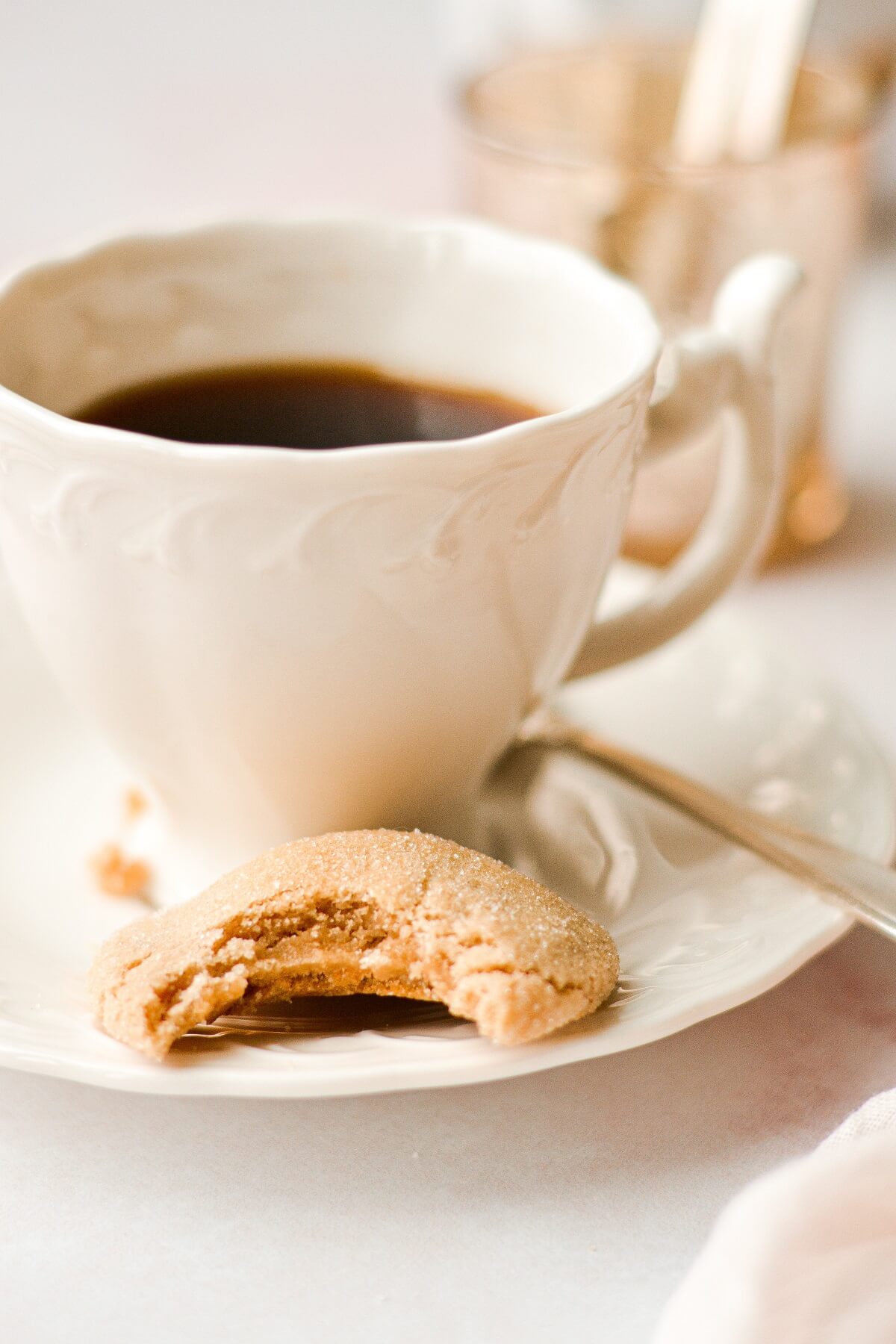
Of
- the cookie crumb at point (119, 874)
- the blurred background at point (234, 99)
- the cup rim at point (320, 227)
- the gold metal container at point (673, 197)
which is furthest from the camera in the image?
the blurred background at point (234, 99)

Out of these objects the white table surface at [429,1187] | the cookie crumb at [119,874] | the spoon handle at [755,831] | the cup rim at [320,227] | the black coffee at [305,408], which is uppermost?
the cup rim at [320,227]

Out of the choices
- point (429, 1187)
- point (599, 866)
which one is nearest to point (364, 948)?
point (429, 1187)

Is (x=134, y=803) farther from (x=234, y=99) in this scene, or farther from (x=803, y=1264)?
(x=234, y=99)

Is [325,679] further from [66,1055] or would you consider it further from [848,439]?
[848,439]

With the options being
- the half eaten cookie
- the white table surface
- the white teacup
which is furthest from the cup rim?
the white table surface

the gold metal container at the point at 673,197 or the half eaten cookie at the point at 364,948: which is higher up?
the gold metal container at the point at 673,197

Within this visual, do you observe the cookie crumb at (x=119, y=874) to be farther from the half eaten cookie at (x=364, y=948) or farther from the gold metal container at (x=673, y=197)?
the gold metal container at (x=673, y=197)

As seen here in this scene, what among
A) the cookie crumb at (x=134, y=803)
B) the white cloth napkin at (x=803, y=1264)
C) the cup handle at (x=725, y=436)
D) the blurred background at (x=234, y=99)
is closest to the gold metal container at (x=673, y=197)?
the cup handle at (x=725, y=436)

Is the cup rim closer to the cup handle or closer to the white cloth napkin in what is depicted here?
the cup handle
